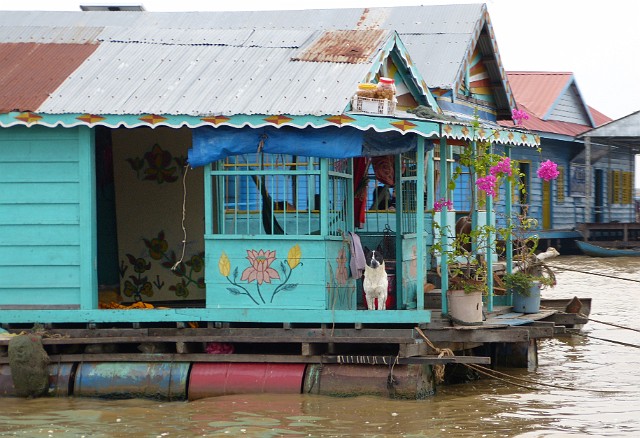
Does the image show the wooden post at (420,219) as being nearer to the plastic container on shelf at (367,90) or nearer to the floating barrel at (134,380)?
the plastic container on shelf at (367,90)

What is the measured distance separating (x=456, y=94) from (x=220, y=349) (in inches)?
340

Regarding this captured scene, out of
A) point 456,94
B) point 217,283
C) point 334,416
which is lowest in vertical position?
point 334,416

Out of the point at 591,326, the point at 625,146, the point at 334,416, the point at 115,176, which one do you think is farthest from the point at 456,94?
the point at 625,146

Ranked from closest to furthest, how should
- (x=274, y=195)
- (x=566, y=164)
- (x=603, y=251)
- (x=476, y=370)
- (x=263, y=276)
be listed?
(x=263, y=276), (x=274, y=195), (x=476, y=370), (x=603, y=251), (x=566, y=164)

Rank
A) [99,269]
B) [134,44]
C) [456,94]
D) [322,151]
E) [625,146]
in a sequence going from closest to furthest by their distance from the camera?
[322,151] → [134,44] → [99,269] → [456,94] → [625,146]

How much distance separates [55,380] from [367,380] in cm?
316

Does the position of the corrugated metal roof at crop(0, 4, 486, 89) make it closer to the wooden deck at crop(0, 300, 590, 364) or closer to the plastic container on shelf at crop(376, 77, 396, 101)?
the plastic container on shelf at crop(376, 77, 396, 101)

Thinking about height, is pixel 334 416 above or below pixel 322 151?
below

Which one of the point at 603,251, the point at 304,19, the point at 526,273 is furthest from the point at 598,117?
the point at 526,273

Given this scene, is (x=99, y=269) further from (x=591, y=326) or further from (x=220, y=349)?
(x=591, y=326)

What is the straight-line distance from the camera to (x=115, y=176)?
47.1 feet

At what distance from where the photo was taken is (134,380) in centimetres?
1150

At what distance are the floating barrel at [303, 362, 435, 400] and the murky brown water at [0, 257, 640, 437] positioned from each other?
0.11 m

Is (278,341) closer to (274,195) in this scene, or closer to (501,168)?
(274,195)
